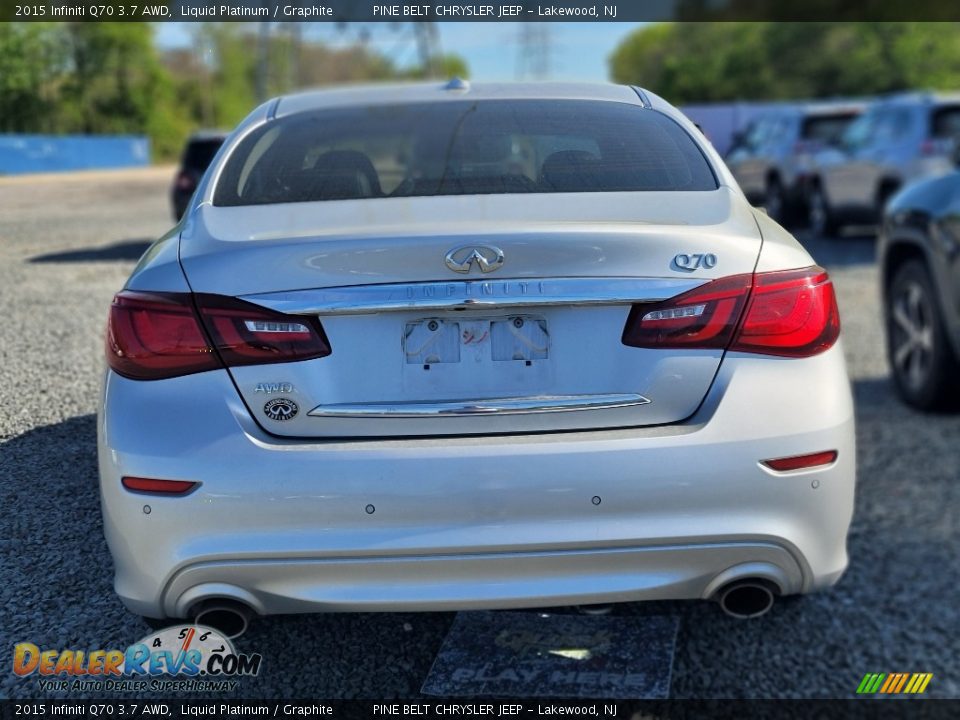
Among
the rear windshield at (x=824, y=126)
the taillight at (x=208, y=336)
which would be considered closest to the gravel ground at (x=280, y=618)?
the taillight at (x=208, y=336)

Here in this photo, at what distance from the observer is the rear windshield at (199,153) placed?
12727 mm

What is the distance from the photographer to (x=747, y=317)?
2746 mm

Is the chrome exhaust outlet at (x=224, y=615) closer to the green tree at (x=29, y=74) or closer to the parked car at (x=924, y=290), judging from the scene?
the green tree at (x=29, y=74)

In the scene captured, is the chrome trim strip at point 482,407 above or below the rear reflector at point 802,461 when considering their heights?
above

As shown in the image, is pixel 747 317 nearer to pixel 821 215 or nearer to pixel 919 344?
pixel 919 344

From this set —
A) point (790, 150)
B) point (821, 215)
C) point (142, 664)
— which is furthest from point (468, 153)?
point (790, 150)

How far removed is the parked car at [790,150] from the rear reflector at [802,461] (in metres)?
13.8

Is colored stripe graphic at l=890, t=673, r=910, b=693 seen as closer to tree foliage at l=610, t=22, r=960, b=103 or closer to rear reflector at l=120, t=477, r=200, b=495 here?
rear reflector at l=120, t=477, r=200, b=495

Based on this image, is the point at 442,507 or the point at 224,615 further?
the point at 224,615

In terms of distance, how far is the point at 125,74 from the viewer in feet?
21.4

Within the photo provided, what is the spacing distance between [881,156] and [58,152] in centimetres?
1061

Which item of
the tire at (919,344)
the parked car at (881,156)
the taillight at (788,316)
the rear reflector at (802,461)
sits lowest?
the parked car at (881,156)

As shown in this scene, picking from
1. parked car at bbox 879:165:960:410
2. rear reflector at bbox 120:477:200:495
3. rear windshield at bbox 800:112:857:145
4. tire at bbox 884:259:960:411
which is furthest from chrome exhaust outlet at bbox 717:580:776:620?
rear windshield at bbox 800:112:857:145

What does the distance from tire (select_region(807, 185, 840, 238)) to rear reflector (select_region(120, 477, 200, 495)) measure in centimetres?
1329
